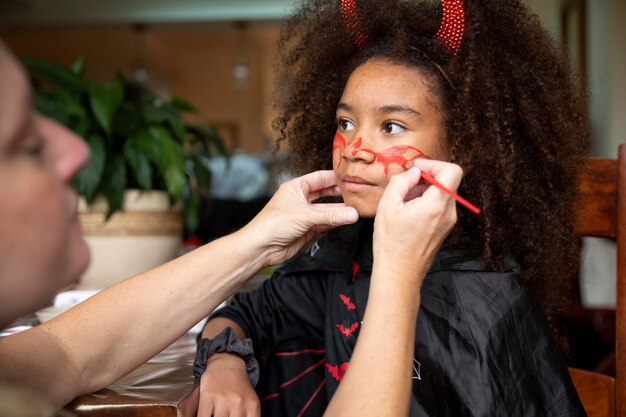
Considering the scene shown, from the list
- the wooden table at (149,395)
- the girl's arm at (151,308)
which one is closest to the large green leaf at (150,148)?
the girl's arm at (151,308)

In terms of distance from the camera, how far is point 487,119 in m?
1.29

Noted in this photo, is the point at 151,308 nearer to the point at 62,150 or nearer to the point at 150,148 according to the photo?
the point at 62,150

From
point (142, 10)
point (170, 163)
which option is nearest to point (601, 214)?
point (170, 163)

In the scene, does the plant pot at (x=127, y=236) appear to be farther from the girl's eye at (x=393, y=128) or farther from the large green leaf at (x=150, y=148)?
the girl's eye at (x=393, y=128)

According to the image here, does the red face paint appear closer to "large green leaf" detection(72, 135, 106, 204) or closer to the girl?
the girl

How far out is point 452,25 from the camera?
1.28m

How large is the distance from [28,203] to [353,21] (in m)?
0.99

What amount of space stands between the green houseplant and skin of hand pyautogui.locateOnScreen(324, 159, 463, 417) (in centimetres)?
136

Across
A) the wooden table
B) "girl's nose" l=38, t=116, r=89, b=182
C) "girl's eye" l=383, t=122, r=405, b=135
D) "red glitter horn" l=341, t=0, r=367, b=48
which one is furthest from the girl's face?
"girl's nose" l=38, t=116, r=89, b=182

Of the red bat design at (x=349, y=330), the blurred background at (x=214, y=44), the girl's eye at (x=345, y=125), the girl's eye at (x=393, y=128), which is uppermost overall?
the blurred background at (x=214, y=44)

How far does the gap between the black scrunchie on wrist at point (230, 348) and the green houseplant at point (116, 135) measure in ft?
3.40

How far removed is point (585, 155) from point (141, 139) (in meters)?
1.36

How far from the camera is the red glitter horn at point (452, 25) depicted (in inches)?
50.0

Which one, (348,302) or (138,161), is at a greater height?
(138,161)
